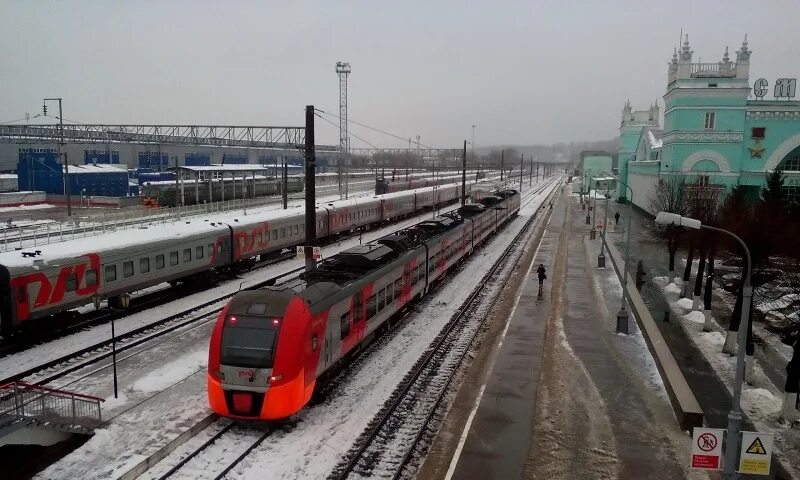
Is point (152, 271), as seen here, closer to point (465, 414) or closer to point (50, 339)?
point (50, 339)

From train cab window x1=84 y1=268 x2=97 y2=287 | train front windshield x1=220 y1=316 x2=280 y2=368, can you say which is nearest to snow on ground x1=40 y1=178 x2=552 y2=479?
train front windshield x1=220 y1=316 x2=280 y2=368

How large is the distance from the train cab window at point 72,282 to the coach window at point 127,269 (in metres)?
2.50

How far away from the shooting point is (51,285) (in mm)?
19938

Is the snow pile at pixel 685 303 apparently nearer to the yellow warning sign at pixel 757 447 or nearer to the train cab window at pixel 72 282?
the yellow warning sign at pixel 757 447

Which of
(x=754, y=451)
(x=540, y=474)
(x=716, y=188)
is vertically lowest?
(x=540, y=474)

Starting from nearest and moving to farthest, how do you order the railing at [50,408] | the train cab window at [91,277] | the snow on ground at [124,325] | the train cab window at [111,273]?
the railing at [50,408], the snow on ground at [124,325], the train cab window at [91,277], the train cab window at [111,273]

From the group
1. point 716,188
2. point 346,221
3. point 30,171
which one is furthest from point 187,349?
point 30,171

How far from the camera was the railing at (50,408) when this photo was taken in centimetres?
1273

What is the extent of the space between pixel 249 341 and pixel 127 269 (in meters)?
12.5

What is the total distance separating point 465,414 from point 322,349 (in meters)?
3.99

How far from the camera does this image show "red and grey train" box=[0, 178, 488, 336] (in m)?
19.0

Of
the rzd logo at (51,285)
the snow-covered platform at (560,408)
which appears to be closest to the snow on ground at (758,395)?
the snow-covered platform at (560,408)

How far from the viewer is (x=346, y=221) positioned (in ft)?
154

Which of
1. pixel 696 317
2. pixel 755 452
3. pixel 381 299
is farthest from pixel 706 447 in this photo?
pixel 696 317
